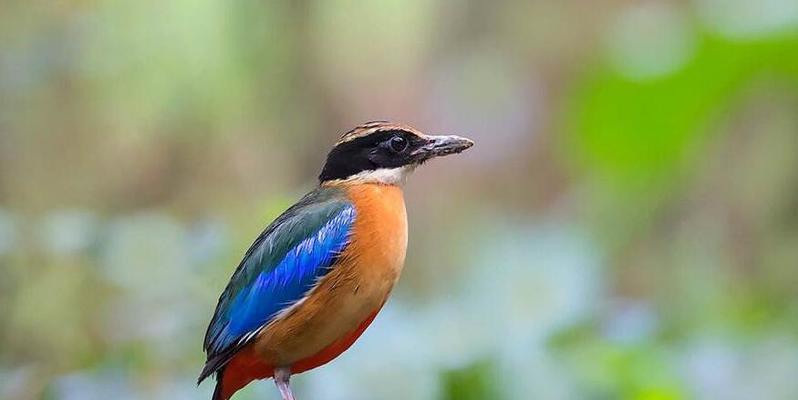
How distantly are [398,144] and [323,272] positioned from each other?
292 mm

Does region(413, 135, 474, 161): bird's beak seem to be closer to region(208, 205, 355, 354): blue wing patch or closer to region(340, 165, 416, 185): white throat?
region(340, 165, 416, 185): white throat

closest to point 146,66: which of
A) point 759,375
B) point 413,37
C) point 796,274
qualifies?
point 413,37

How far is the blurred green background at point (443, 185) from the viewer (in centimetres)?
338

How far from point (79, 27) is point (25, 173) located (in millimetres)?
927

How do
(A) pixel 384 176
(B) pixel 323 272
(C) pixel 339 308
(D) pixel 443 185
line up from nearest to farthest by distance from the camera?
(C) pixel 339 308 → (B) pixel 323 272 → (A) pixel 384 176 → (D) pixel 443 185

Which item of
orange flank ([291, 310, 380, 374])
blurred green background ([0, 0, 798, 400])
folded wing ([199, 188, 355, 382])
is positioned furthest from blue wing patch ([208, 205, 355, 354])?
blurred green background ([0, 0, 798, 400])

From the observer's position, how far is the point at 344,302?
2326 millimetres

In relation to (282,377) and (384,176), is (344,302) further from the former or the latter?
(384,176)

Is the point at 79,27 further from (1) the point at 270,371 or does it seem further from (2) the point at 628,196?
(1) the point at 270,371

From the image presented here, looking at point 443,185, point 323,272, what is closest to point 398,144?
point 323,272

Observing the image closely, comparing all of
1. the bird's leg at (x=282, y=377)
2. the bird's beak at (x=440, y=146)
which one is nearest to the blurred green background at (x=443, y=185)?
the bird's leg at (x=282, y=377)

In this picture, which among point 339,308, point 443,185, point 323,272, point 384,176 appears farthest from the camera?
point 443,185

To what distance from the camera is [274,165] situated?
706 cm

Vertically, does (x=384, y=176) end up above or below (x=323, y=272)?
above
